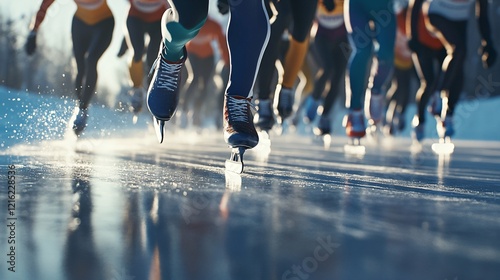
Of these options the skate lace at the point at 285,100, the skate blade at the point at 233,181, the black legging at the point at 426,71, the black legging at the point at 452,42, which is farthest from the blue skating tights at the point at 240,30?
the black legging at the point at 426,71

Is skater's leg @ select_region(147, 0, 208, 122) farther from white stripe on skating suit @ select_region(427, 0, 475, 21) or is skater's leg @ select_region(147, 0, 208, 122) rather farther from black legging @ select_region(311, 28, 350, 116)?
white stripe on skating suit @ select_region(427, 0, 475, 21)

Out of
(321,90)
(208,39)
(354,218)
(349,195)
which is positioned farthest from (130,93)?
(354,218)

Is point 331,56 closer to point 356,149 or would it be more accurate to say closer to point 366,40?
point 366,40

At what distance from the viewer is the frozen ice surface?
0.94 metres

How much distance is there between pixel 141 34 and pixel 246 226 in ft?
17.6

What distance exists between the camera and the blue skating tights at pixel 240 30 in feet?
8.09

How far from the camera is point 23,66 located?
73.4 feet

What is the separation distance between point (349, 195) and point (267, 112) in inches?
98.0

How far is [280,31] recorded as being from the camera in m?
4.41

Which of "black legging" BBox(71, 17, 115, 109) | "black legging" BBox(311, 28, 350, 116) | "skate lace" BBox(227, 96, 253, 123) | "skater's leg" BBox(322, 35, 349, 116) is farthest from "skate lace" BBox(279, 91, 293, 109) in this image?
"skate lace" BBox(227, 96, 253, 123)

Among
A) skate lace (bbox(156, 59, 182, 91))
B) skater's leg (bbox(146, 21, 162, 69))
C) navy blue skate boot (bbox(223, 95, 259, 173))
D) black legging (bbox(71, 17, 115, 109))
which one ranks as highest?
skater's leg (bbox(146, 21, 162, 69))

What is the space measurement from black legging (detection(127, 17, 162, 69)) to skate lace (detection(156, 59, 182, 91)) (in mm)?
3633

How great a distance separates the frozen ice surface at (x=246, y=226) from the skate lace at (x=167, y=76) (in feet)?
1.57

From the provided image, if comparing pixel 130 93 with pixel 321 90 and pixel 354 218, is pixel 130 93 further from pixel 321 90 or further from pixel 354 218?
pixel 354 218
